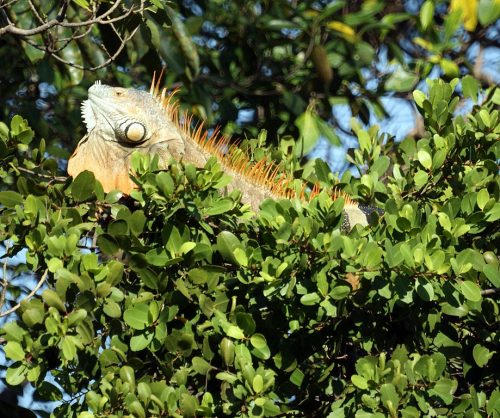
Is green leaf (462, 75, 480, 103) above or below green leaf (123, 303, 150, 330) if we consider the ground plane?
above

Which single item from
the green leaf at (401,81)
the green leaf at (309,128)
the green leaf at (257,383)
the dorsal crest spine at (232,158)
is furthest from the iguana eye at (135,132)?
the green leaf at (401,81)

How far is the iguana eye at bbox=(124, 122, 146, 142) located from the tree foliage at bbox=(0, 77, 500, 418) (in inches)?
29.3

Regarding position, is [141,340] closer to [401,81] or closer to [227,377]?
[227,377]

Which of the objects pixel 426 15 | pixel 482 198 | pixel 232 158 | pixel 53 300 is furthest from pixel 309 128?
pixel 53 300

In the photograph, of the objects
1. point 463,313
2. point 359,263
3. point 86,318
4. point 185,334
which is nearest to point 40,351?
point 86,318

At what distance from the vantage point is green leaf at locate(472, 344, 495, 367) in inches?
113

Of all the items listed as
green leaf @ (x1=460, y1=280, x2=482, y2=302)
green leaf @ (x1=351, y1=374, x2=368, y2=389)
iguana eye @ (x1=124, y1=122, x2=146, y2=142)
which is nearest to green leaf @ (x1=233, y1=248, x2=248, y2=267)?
green leaf @ (x1=351, y1=374, x2=368, y2=389)

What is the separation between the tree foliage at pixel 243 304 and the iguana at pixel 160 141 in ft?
2.31

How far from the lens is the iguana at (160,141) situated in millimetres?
3717

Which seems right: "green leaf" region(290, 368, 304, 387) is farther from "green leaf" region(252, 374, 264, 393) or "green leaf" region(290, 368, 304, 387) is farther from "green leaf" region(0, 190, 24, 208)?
Result: "green leaf" region(0, 190, 24, 208)

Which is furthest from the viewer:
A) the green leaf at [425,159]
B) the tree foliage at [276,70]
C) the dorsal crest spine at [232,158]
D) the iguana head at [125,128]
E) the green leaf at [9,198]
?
the tree foliage at [276,70]

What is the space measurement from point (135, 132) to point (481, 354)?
4.99ft

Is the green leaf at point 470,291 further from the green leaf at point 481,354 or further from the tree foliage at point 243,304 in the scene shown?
the green leaf at point 481,354

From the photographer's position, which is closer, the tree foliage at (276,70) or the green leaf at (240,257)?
the green leaf at (240,257)
